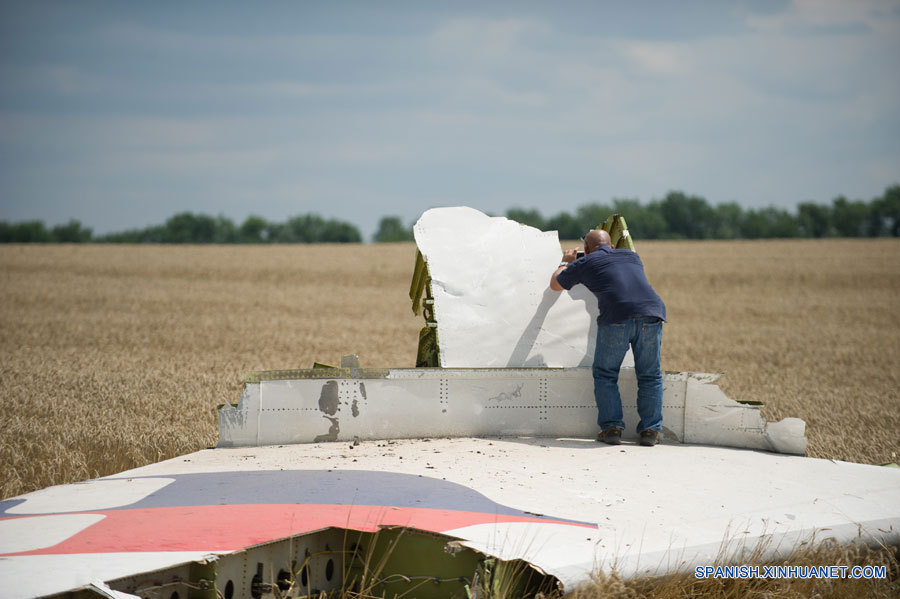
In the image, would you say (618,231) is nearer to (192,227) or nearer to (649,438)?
(649,438)

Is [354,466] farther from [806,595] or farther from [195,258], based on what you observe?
[195,258]

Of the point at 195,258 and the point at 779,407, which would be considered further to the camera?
the point at 195,258

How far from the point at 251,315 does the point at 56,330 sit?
15.8 feet

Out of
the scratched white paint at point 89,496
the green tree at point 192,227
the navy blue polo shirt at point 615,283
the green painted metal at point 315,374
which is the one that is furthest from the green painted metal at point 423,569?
the green tree at point 192,227

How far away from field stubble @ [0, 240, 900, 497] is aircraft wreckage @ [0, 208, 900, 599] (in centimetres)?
137

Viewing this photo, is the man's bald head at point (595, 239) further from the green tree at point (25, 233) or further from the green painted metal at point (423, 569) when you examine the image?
the green tree at point (25, 233)

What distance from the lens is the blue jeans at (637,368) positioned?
7004 millimetres

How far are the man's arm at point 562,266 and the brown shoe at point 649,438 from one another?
5.02 ft

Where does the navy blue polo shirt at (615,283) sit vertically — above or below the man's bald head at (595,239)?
below

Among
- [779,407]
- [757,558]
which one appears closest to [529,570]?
[757,558]

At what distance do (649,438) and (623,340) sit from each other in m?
0.88

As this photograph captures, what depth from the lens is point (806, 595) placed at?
4441 millimetres

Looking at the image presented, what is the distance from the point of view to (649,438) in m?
6.95

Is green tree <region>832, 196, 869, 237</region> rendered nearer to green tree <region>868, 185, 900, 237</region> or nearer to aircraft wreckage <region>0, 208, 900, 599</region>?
green tree <region>868, 185, 900, 237</region>
